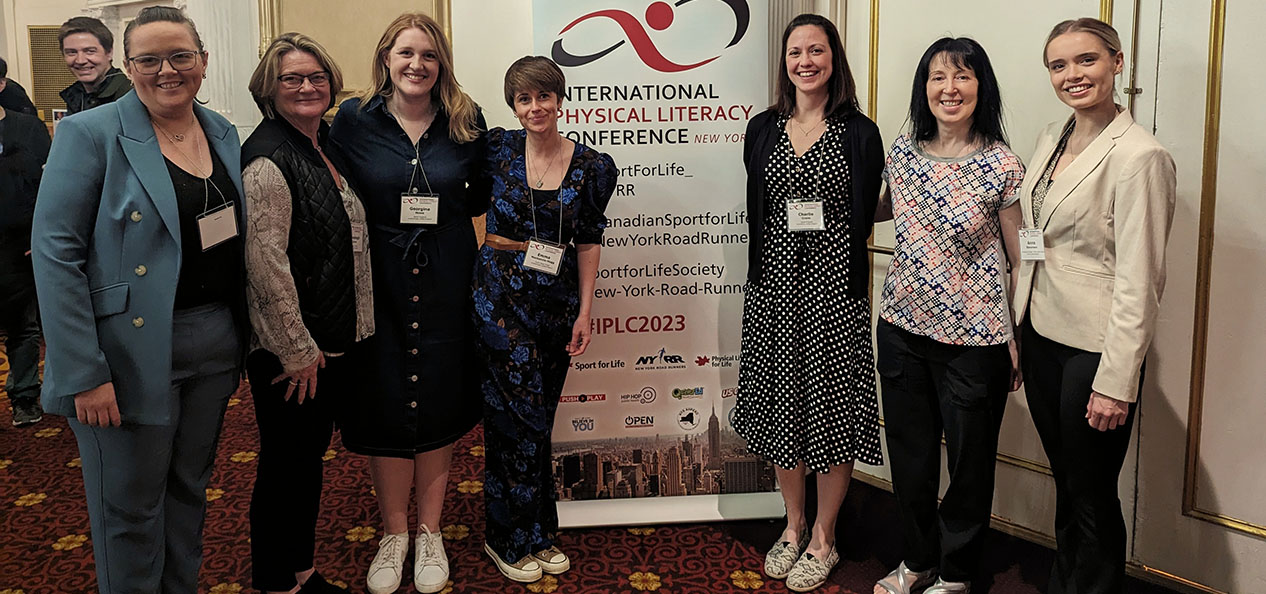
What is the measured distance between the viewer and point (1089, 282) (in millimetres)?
2059

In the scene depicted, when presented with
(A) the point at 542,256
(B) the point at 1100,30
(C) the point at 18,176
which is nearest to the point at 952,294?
(B) the point at 1100,30

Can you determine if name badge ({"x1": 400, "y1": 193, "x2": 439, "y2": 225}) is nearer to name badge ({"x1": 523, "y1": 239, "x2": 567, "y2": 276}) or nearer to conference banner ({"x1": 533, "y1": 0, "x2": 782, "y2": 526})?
name badge ({"x1": 523, "y1": 239, "x2": 567, "y2": 276})

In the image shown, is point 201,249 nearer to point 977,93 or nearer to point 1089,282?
point 977,93

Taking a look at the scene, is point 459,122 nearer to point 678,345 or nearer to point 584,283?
point 584,283

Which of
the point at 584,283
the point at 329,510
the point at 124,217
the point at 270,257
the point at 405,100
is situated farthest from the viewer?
the point at 329,510

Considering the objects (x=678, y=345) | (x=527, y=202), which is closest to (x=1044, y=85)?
(x=678, y=345)

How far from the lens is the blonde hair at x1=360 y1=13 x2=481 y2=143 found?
235 centimetres

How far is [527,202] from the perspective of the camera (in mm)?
2469

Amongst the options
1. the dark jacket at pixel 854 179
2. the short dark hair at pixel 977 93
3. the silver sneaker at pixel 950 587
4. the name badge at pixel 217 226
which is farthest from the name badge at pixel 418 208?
the silver sneaker at pixel 950 587

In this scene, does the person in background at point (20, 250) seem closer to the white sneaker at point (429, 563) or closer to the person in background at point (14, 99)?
the person in background at point (14, 99)

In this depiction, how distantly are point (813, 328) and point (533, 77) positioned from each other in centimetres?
104

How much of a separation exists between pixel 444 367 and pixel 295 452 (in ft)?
1.52

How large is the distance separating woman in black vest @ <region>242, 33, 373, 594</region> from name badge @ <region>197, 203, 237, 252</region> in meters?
0.07

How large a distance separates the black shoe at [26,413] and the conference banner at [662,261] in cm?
279
